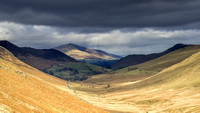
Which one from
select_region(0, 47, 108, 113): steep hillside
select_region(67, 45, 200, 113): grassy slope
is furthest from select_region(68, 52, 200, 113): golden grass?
select_region(0, 47, 108, 113): steep hillside

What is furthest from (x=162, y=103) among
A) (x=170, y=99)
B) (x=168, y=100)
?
(x=170, y=99)

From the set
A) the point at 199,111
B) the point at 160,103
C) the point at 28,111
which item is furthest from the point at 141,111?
the point at 28,111

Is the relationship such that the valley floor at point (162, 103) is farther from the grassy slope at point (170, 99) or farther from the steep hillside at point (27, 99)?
the steep hillside at point (27, 99)

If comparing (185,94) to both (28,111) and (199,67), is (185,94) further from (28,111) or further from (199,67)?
(28,111)

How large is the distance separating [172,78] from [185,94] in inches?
2501

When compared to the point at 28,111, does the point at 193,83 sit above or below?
below

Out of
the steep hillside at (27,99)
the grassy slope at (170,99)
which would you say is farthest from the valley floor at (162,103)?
the steep hillside at (27,99)

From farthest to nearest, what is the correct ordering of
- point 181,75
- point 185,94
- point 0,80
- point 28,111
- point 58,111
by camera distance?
point 181,75 → point 185,94 → point 0,80 → point 58,111 → point 28,111

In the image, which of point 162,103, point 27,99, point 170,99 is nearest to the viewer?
point 27,99

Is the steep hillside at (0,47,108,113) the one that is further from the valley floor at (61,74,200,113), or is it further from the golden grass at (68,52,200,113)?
the golden grass at (68,52,200,113)

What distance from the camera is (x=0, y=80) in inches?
2016

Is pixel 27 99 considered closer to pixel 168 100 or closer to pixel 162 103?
pixel 162 103

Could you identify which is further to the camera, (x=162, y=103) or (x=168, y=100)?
(x=168, y=100)

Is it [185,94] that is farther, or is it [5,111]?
[185,94]
